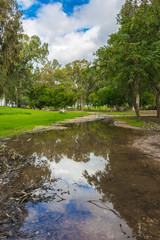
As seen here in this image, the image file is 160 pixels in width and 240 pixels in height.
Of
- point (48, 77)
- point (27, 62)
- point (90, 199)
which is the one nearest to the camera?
point (90, 199)

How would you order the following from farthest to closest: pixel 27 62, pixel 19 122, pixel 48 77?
pixel 48 77 < pixel 27 62 < pixel 19 122

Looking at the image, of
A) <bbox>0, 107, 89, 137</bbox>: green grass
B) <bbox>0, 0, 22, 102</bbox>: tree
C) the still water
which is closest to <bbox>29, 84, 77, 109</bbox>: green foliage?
<bbox>0, 107, 89, 137</bbox>: green grass

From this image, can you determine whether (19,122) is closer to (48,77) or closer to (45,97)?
(45,97)

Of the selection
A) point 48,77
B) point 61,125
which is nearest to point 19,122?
point 61,125

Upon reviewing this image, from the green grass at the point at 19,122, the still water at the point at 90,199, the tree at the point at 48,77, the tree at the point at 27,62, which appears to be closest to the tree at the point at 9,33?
the green grass at the point at 19,122

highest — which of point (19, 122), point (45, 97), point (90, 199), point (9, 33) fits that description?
point (9, 33)

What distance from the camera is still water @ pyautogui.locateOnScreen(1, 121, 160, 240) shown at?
3.00m

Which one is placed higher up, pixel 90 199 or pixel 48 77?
pixel 48 77

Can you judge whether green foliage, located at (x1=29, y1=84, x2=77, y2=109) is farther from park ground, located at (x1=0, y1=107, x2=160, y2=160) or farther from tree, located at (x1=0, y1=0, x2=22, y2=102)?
tree, located at (x1=0, y1=0, x2=22, y2=102)

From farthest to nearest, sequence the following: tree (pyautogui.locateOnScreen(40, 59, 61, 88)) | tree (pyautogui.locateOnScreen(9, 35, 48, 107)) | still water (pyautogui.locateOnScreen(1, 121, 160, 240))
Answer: tree (pyautogui.locateOnScreen(40, 59, 61, 88)), tree (pyautogui.locateOnScreen(9, 35, 48, 107)), still water (pyautogui.locateOnScreen(1, 121, 160, 240))

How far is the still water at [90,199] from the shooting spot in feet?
9.86

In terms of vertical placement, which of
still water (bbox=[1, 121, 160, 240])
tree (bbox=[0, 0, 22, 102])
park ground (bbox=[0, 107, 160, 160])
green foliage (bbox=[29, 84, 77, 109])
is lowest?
still water (bbox=[1, 121, 160, 240])

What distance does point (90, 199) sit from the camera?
4098mm

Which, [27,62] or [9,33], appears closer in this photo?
[9,33]
